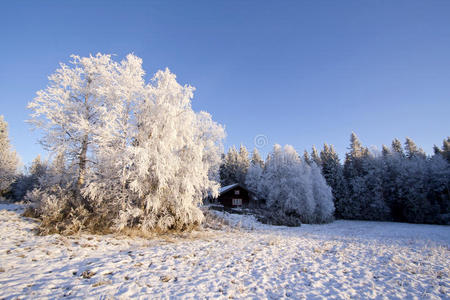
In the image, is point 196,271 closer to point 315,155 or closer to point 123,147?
point 123,147

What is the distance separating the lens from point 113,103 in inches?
493

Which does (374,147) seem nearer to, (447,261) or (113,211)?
(447,261)

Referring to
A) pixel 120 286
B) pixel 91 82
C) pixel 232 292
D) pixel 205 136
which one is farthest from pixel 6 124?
pixel 232 292

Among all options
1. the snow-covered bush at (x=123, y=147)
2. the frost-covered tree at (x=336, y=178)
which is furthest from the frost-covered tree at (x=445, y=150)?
the snow-covered bush at (x=123, y=147)

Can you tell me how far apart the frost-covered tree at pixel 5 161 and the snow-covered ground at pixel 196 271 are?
1152 inches

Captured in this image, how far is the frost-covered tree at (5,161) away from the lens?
28.1 m

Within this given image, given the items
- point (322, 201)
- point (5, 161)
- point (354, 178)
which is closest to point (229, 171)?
point (322, 201)

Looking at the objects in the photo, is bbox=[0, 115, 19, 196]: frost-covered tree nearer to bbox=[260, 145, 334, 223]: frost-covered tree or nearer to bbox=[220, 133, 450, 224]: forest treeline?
bbox=[220, 133, 450, 224]: forest treeline

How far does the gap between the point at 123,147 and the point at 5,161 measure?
3227 centimetres

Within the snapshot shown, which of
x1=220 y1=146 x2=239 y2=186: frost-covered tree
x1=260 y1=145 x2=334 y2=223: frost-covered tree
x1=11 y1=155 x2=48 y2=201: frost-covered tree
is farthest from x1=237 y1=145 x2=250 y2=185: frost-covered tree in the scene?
x1=11 y1=155 x2=48 y2=201: frost-covered tree

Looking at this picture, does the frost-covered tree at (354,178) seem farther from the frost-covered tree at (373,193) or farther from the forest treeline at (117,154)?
the forest treeline at (117,154)

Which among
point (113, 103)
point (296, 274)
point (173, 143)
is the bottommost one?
point (296, 274)

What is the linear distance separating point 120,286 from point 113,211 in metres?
7.19

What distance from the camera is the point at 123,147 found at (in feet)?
37.8
